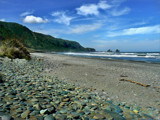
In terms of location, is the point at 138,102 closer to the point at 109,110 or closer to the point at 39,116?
the point at 109,110

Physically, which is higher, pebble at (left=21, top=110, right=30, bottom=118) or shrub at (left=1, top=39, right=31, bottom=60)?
shrub at (left=1, top=39, right=31, bottom=60)

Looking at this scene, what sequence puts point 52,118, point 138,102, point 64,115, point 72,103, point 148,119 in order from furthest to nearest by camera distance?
point 138,102 → point 72,103 → point 148,119 → point 64,115 → point 52,118

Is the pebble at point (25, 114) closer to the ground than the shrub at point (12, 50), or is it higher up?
closer to the ground

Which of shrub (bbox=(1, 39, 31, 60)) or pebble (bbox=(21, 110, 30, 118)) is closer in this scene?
pebble (bbox=(21, 110, 30, 118))

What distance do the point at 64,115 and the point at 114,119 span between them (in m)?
0.95

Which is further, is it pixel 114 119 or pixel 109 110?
pixel 109 110

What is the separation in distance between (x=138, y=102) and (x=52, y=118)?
2.39 m

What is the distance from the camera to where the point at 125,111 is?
2.50 meters

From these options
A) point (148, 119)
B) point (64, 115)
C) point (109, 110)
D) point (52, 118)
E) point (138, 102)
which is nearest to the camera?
point (52, 118)

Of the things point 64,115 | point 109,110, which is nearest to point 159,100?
point 109,110

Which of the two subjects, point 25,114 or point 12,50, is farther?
point 12,50

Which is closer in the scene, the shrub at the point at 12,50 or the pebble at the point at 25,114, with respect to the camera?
the pebble at the point at 25,114

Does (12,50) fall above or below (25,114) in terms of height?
above

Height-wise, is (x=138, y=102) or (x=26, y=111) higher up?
(x=26, y=111)
